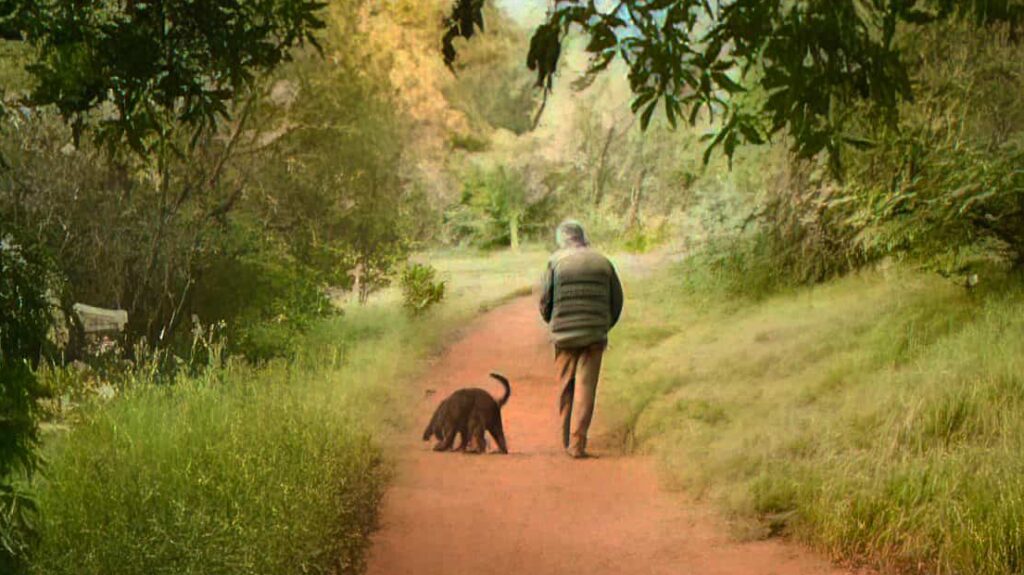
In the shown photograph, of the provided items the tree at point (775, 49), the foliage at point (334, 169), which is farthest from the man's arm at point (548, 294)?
the foliage at point (334, 169)

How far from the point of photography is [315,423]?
905 cm

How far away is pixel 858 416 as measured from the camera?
955 centimetres

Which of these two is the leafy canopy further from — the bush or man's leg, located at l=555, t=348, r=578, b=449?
the bush

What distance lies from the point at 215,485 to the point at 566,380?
401 cm

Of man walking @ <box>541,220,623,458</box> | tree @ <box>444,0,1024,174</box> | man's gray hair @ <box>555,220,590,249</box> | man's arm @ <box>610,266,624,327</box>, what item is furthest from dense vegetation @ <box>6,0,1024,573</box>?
man's gray hair @ <box>555,220,590,249</box>

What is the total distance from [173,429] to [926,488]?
4961 mm

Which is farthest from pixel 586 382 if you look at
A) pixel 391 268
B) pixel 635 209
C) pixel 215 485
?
pixel 635 209

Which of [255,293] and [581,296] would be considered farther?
[255,293]

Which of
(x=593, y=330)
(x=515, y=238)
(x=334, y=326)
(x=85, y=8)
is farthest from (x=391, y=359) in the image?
(x=515, y=238)

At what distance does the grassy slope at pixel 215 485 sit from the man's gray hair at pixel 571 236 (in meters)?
2.38

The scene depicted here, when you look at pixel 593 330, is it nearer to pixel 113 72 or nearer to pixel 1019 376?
pixel 1019 376

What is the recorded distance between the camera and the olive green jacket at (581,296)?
400 inches

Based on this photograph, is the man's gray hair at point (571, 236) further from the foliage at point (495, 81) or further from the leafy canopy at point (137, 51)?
the foliage at point (495, 81)

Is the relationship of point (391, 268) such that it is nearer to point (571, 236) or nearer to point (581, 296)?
point (571, 236)
